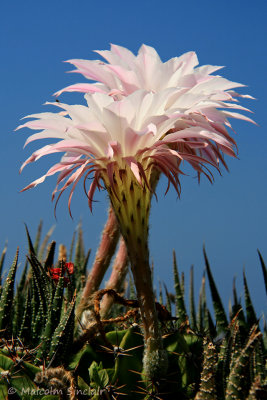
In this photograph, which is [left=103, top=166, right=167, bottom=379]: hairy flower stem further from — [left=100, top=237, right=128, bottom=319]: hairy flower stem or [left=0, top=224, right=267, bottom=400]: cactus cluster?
[left=100, top=237, right=128, bottom=319]: hairy flower stem

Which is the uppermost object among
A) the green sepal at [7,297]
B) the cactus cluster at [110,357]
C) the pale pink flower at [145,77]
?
the pale pink flower at [145,77]

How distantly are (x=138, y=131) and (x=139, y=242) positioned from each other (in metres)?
0.22

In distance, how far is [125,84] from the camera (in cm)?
96

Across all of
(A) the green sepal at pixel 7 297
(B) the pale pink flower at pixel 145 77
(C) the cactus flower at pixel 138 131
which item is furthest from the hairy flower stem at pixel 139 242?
(A) the green sepal at pixel 7 297

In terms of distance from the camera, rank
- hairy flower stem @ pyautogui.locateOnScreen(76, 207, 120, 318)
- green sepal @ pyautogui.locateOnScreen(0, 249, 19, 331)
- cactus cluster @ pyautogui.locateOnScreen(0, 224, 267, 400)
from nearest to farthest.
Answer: cactus cluster @ pyautogui.locateOnScreen(0, 224, 267, 400) → green sepal @ pyautogui.locateOnScreen(0, 249, 19, 331) → hairy flower stem @ pyautogui.locateOnScreen(76, 207, 120, 318)

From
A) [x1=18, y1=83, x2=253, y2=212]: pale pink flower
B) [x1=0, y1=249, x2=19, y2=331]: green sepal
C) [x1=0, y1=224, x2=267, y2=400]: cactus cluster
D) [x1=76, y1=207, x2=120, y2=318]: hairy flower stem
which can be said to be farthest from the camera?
[x1=76, y1=207, x2=120, y2=318]: hairy flower stem

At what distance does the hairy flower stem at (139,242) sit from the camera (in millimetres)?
952

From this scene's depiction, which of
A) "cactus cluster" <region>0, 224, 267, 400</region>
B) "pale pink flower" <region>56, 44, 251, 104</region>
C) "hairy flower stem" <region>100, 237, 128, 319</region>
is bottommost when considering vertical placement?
"cactus cluster" <region>0, 224, 267, 400</region>

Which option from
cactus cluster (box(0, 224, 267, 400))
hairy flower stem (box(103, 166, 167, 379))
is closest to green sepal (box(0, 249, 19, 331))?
cactus cluster (box(0, 224, 267, 400))

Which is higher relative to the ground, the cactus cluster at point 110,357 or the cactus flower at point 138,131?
the cactus flower at point 138,131

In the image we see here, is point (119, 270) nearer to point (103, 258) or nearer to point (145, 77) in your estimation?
point (103, 258)

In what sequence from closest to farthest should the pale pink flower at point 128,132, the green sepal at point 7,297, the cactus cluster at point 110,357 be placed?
1. the pale pink flower at point 128,132
2. the cactus cluster at point 110,357
3. the green sepal at point 7,297

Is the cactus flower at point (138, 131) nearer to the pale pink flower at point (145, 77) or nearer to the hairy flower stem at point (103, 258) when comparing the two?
the pale pink flower at point (145, 77)

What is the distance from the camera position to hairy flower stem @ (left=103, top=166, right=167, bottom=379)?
95 cm
